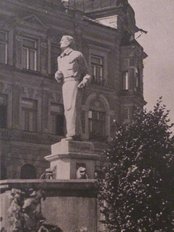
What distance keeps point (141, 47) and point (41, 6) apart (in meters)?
9.01

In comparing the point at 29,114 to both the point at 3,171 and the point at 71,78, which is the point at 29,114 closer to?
the point at 3,171

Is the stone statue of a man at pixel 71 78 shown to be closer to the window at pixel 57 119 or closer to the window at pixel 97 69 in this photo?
the window at pixel 57 119

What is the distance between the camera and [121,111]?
4344cm

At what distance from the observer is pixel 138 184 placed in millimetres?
13023

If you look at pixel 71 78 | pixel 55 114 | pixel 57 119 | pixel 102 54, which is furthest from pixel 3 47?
pixel 71 78

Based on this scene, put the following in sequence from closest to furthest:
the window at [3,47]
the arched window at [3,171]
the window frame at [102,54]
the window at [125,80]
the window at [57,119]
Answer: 1. the arched window at [3,171]
2. the window at [3,47]
3. the window at [57,119]
4. the window frame at [102,54]
5. the window at [125,80]

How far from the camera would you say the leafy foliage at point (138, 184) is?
13.0 meters

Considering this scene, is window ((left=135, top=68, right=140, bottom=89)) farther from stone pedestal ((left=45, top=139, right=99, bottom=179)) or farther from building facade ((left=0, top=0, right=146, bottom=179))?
stone pedestal ((left=45, top=139, right=99, bottom=179))

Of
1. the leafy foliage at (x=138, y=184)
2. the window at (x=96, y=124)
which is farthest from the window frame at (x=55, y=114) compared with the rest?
the leafy foliage at (x=138, y=184)

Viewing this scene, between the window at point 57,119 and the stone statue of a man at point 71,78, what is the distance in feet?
78.5

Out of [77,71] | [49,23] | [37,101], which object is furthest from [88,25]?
[77,71]

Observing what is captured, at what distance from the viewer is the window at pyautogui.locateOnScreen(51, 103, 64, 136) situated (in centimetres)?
3900

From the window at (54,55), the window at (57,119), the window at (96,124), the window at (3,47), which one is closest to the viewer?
the window at (3,47)

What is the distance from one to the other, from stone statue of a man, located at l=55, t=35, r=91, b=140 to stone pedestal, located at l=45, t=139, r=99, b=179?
10.8 inches
